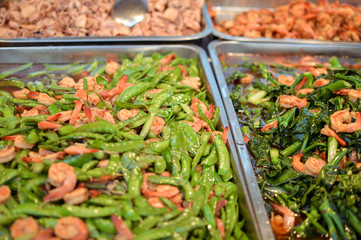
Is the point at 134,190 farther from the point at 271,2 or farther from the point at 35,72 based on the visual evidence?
the point at 271,2

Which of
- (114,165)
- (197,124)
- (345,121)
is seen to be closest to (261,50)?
(345,121)

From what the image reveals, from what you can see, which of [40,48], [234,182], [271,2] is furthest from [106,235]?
[271,2]

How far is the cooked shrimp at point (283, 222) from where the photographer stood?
2.27 metres

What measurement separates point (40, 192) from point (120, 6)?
3.21 metres

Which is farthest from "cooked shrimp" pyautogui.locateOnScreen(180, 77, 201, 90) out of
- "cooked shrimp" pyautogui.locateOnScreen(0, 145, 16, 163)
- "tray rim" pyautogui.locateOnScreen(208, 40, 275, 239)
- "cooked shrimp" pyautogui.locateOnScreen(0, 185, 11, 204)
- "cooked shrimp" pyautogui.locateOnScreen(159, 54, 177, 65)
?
"cooked shrimp" pyautogui.locateOnScreen(0, 185, 11, 204)

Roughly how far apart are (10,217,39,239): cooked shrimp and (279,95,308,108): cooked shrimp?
2.60 m

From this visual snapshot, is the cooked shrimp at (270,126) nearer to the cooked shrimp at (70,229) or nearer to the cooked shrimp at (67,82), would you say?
the cooked shrimp at (70,229)

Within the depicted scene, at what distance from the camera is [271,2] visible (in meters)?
5.34

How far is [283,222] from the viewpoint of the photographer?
91.0 inches

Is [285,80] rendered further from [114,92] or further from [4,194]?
[4,194]

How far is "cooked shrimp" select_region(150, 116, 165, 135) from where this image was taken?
2641mm

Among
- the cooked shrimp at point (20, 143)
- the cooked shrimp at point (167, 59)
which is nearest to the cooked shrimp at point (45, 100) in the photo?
the cooked shrimp at point (20, 143)

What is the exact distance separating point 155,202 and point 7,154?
4.17ft

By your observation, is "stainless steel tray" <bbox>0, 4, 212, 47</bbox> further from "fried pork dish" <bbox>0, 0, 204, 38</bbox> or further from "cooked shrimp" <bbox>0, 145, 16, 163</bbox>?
"cooked shrimp" <bbox>0, 145, 16, 163</bbox>
